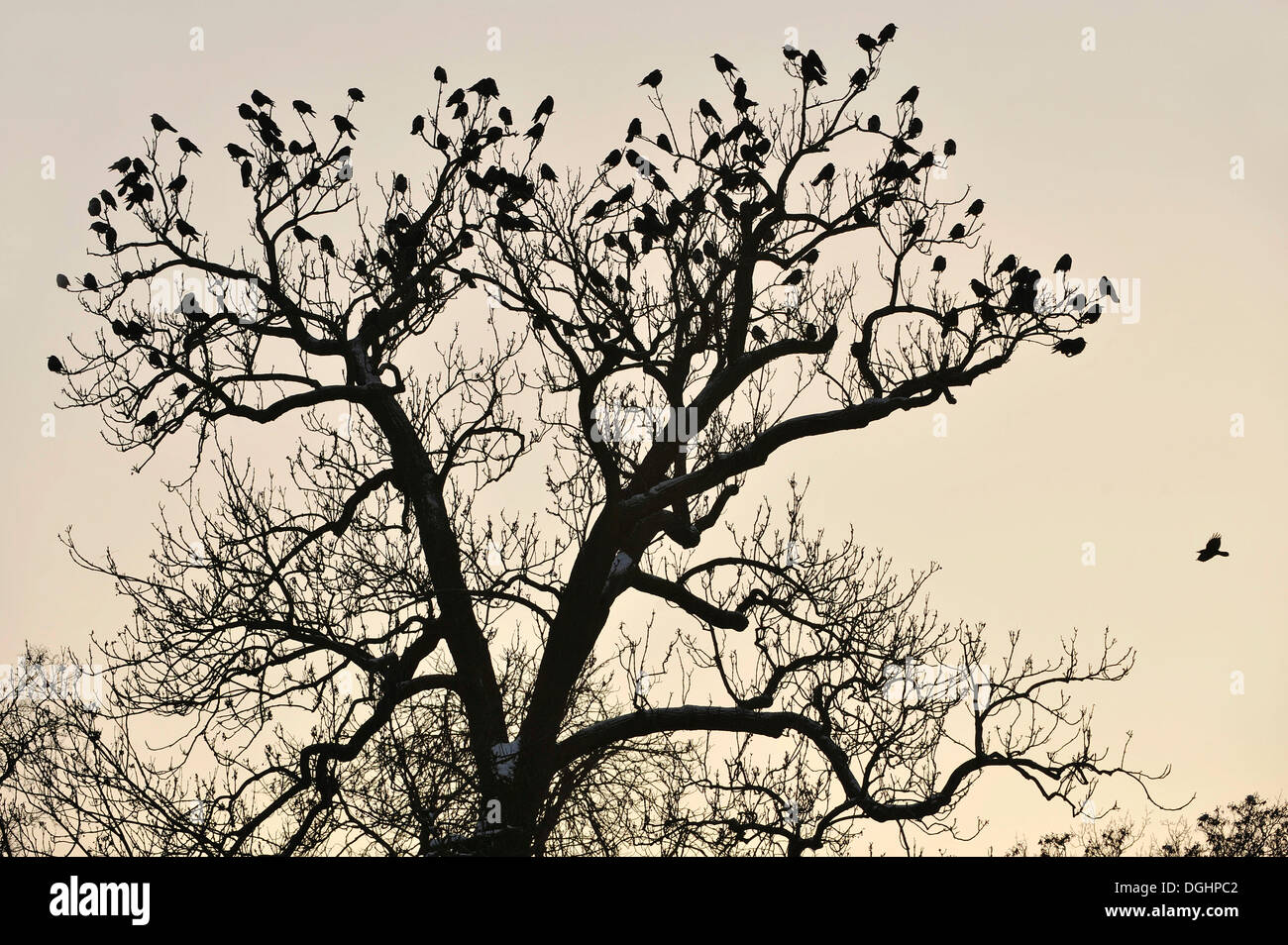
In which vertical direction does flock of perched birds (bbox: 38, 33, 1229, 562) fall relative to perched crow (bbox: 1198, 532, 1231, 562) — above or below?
above

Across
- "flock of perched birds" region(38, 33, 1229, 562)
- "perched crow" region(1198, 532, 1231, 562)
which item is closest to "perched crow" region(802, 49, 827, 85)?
"flock of perched birds" region(38, 33, 1229, 562)

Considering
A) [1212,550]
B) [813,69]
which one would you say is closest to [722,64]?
[813,69]

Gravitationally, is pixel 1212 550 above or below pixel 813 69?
below

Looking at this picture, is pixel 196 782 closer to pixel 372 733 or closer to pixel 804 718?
pixel 372 733

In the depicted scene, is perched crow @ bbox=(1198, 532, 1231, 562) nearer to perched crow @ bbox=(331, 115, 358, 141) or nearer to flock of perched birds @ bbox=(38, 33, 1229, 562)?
flock of perched birds @ bbox=(38, 33, 1229, 562)

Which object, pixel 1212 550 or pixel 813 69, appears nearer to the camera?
pixel 1212 550

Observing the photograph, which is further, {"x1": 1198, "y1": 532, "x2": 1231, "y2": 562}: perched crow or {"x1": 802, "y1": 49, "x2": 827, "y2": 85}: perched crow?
{"x1": 802, "y1": 49, "x2": 827, "y2": 85}: perched crow

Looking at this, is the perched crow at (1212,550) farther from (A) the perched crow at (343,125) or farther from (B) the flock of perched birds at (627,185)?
(A) the perched crow at (343,125)

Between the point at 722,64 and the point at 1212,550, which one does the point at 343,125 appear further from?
the point at 1212,550

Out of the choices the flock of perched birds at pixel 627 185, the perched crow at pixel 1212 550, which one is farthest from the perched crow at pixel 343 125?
the perched crow at pixel 1212 550

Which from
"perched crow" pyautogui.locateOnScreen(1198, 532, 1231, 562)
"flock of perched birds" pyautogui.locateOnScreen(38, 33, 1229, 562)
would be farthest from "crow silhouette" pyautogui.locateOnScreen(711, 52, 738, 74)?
"perched crow" pyautogui.locateOnScreen(1198, 532, 1231, 562)

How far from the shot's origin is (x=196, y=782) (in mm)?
12734
